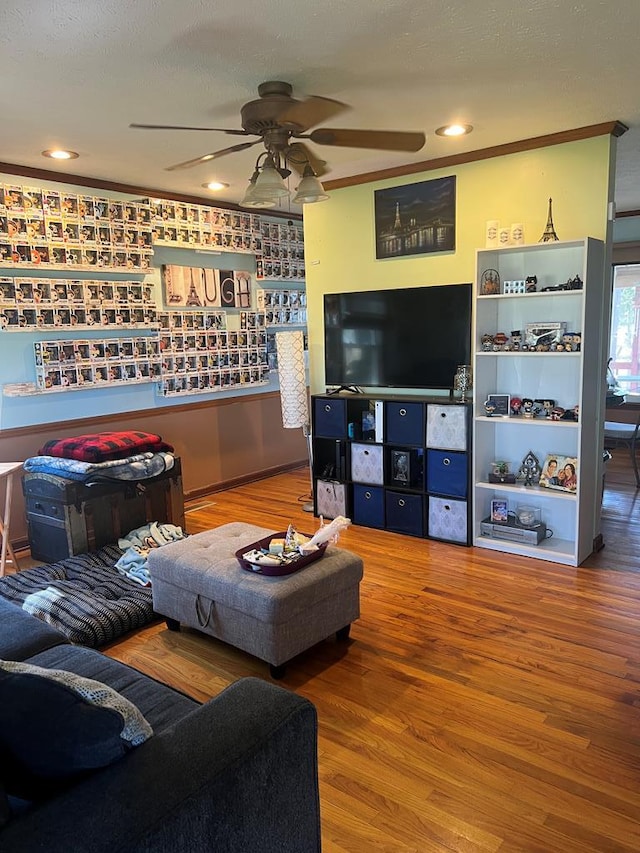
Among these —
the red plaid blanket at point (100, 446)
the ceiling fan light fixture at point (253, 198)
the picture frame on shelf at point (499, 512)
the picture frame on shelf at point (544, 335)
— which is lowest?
the picture frame on shelf at point (499, 512)

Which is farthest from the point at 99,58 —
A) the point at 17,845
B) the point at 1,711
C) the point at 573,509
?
the point at 573,509

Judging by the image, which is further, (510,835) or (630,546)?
(630,546)

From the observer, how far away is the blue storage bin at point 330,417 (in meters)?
4.50

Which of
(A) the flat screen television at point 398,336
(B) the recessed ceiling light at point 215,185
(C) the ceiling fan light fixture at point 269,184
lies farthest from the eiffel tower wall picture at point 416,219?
(C) the ceiling fan light fixture at point 269,184

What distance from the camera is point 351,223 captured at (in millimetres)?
4570

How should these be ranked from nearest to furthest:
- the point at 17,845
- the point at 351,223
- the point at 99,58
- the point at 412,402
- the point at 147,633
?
the point at 17,845 → the point at 99,58 → the point at 147,633 → the point at 412,402 → the point at 351,223

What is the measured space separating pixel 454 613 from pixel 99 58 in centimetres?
287

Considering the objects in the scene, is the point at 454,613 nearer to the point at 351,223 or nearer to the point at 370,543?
the point at 370,543

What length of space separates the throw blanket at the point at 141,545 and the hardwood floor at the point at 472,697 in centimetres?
44

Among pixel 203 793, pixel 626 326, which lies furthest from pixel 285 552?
pixel 626 326

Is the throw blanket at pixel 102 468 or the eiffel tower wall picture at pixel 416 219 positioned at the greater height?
the eiffel tower wall picture at pixel 416 219

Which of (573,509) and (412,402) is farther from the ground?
(412,402)

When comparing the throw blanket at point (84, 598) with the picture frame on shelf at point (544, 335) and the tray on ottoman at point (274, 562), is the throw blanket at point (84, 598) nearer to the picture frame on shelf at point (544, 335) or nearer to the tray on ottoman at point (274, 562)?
the tray on ottoman at point (274, 562)

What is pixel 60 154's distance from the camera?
12.4ft
